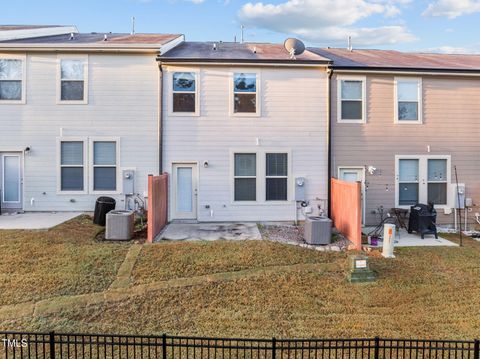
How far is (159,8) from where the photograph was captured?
615 inches

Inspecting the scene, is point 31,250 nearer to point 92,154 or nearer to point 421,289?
point 92,154

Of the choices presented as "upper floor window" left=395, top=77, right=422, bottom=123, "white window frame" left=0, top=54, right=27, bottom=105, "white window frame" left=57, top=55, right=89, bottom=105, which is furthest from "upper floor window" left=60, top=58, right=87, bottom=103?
"upper floor window" left=395, top=77, right=422, bottom=123

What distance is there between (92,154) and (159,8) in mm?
8639

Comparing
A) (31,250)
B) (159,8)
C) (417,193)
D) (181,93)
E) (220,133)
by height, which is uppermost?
(159,8)

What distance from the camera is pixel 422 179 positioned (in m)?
11.0

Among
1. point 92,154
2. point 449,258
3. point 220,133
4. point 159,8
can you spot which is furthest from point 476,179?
point 159,8

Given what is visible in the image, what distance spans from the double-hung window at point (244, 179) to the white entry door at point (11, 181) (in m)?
6.61

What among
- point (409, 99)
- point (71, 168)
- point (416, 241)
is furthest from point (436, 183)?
point (71, 168)

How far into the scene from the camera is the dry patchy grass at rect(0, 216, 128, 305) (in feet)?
19.3

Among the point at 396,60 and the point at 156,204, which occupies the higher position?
the point at 396,60

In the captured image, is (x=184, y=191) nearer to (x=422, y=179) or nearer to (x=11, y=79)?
(x=11, y=79)

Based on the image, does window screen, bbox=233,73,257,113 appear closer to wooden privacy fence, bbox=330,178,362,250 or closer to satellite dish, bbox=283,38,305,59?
satellite dish, bbox=283,38,305,59

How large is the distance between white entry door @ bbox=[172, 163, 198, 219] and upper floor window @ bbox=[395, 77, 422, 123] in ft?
22.2

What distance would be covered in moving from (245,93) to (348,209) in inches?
183
